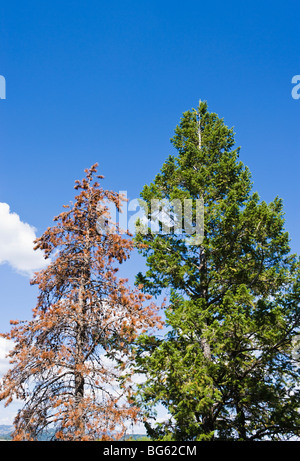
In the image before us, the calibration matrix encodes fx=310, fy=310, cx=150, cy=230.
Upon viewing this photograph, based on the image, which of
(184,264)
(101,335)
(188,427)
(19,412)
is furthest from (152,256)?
(19,412)

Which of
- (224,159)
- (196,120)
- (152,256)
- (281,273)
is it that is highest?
(196,120)

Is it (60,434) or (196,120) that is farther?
(196,120)

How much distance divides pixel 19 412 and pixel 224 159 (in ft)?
33.3

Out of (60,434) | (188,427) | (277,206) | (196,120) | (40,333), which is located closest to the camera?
(60,434)

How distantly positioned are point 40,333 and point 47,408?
1867 mm

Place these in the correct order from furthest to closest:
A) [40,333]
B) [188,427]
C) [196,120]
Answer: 1. [196,120]
2. [40,333]
3. [188,427]

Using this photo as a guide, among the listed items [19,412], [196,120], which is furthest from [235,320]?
[196,120]

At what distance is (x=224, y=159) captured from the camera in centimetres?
1159

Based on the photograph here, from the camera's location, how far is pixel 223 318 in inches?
371

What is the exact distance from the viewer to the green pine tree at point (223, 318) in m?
7.74

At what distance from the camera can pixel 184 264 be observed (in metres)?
10.7

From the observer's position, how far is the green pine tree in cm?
774
